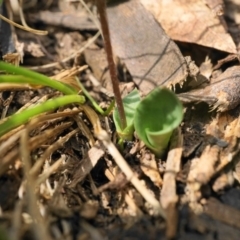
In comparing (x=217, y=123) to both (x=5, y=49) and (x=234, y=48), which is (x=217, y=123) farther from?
(x=5, y=49)

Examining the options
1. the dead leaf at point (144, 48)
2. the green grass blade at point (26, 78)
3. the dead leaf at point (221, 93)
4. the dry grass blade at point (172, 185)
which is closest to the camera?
the dry grass blade at point (172, 185)

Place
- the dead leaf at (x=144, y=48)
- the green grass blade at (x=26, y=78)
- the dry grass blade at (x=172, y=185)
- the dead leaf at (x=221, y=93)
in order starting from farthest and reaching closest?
the dead leaf at (x=144, y=48), the dead leaf at (x=221, y=93), the green grass blade at (x=26, y=78), the dry grass blade at (x=172, y=185)

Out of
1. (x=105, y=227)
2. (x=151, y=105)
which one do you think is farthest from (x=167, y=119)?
(x=105, y=227)

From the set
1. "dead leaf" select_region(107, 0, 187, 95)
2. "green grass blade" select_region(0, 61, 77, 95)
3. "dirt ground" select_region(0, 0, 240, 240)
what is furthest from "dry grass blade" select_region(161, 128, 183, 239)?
"green grass blade" select_region(0, 61, 77, 95)

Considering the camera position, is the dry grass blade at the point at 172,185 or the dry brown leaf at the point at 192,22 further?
the dry brown leaf at the point at 192,22

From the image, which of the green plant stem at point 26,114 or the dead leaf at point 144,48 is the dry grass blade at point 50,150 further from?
the dead leaf at point 144,48

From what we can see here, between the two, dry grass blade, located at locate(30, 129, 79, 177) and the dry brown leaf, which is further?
the dry brown leaf

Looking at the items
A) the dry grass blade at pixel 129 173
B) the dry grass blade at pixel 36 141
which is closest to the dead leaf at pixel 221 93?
the dry grass blade at pixel 129 173

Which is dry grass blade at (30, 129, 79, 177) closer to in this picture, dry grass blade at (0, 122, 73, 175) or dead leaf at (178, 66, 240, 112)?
dry grass blade at (0, 122, 73, 175)
